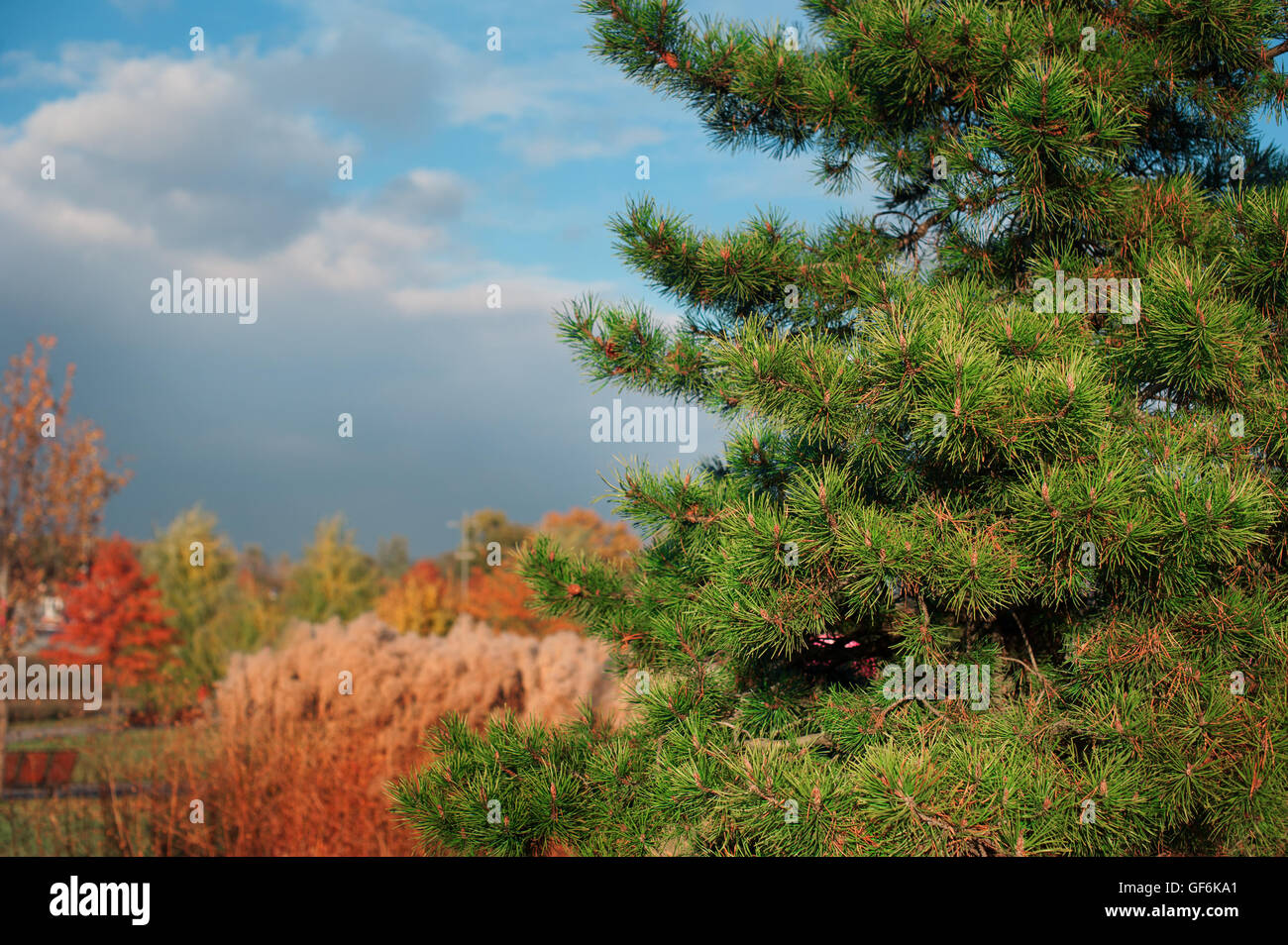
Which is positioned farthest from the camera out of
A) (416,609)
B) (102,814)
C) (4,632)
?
(416,609)

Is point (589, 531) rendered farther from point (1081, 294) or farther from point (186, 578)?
point (1081, 294)

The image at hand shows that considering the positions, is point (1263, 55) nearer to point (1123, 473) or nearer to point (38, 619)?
point (1123, 473)

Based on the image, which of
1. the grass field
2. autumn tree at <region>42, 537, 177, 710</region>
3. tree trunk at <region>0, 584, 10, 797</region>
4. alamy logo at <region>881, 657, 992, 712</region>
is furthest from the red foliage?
alamy logo at <region>881, 657, 992, 712</region>

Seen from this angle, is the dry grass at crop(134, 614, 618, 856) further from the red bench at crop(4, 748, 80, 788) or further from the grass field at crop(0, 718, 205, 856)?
the red bench at crop(4, 748, 80, 788)

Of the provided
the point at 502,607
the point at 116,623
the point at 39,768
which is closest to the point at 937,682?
the point at 39,768

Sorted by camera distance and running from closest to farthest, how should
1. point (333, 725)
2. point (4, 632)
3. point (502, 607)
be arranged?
1. point (333, 725)
2. point (4, 632)
3. point (502, 607)

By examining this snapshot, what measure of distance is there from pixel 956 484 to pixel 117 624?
53.0 ft

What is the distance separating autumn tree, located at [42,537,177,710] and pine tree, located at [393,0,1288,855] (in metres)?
13.2

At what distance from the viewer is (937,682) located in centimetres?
263

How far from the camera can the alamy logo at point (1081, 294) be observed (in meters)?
2.67

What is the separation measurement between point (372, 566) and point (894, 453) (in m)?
18.7

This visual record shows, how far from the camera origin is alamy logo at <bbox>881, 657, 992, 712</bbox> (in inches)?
103
